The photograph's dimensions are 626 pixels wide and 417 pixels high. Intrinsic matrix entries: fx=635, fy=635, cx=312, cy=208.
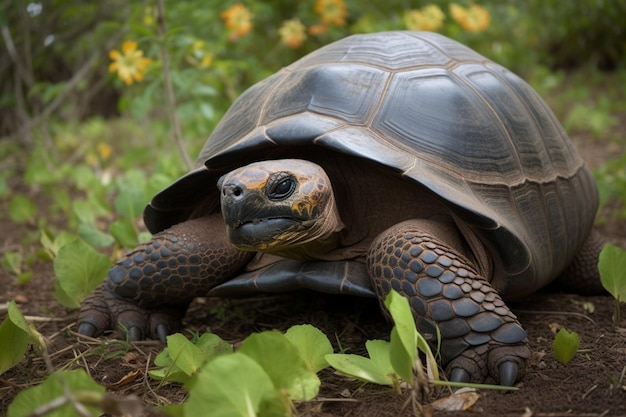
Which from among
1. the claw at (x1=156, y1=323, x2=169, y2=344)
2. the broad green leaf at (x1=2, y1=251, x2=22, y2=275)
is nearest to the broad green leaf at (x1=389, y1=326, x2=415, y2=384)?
the claw at (x1=156, y1=323, x2=169, y2=344)

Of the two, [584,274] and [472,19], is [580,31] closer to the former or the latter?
[472,19]

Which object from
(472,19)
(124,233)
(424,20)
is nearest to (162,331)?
(124,233)

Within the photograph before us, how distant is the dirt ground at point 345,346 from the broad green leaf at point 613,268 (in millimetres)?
161

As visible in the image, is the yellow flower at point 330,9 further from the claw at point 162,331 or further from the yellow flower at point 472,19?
the claw at point 162,331

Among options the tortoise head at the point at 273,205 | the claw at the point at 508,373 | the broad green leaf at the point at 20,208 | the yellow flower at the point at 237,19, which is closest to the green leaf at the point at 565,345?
the claw at the point at 508,373

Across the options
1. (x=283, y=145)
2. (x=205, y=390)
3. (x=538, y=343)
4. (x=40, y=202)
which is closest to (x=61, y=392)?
(x=205, y=390)

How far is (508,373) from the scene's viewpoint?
66.6 inches

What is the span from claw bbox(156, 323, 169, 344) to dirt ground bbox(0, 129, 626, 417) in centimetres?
5

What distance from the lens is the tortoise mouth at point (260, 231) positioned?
1851 mm

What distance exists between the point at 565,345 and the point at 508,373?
0.22 m

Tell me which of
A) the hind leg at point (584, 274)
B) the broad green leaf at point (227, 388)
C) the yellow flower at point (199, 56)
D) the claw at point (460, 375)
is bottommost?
the hind leg at point (584, 274)

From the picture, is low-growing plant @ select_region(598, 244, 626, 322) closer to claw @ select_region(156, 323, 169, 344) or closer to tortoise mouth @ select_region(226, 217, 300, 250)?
tortoise mouth @ select_region(226, 217, 300, 250)

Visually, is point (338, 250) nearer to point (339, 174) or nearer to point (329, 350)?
point (339, 174)

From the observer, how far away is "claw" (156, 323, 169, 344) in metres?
2.26
